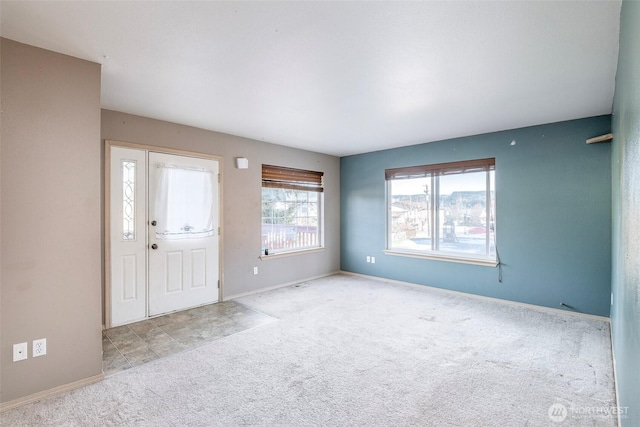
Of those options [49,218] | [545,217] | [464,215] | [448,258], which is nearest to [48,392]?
[49,218]

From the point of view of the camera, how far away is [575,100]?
10.4 ft

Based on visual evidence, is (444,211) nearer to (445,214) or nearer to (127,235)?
(445,214)

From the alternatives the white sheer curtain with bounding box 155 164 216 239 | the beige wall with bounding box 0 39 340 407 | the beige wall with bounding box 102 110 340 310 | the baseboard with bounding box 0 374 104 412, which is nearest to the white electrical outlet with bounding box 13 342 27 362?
the beige wall with bounding box 0 39 340 407

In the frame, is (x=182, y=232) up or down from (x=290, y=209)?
down

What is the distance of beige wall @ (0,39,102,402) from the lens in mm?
2062

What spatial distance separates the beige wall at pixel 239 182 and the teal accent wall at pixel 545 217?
2078 millimetres

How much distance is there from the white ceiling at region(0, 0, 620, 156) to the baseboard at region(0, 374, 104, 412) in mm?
2408

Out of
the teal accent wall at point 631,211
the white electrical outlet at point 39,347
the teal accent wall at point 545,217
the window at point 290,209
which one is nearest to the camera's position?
the teal accent wall at point 631,211

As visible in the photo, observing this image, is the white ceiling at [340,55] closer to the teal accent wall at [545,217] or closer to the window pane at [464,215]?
the teal accent wall at [545,217]

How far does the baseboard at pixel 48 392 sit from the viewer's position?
206cm

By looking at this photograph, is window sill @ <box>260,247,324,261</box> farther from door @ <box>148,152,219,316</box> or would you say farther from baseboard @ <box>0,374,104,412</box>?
baseboard @ <box>0,374,104,412</box>

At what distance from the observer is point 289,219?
5531 millimetres

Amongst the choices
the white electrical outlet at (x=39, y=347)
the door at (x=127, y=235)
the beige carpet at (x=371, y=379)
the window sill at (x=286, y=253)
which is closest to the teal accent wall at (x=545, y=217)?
the beige carpet at (x=371, y=379)

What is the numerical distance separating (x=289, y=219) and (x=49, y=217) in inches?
142
